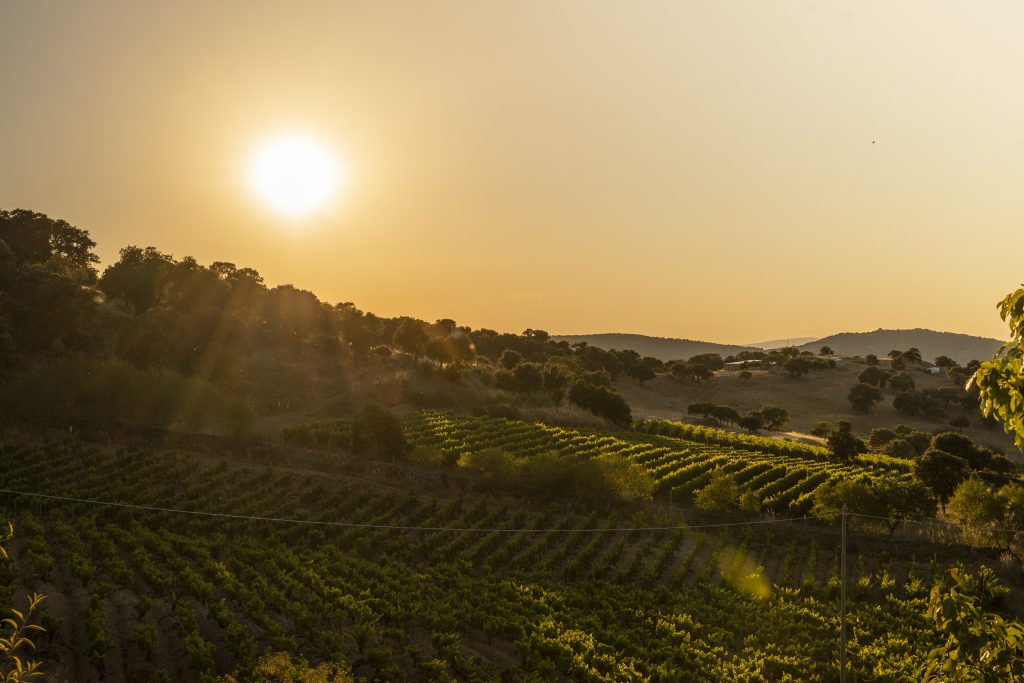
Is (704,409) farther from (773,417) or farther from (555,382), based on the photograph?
(555,382)

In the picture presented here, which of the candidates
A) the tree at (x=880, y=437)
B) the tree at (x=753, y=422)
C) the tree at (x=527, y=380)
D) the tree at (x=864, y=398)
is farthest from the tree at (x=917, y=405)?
the tree at (x=527, y=380)

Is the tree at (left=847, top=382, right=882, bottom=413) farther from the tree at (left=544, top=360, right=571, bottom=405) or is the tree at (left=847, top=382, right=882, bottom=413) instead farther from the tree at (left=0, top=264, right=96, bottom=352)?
the tree at (left=0, top=264, right=96, bottom=352)

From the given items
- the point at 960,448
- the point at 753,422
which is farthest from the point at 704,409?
the point at 960,448

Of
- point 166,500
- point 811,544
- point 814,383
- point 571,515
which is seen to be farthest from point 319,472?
point 814,383

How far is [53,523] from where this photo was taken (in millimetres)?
35906

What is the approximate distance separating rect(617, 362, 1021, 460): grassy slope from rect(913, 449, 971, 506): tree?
63929 mm

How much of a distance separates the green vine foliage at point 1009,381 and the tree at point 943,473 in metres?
61.6

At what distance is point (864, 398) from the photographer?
13750 centimetres

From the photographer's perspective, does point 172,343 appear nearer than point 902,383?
Yes

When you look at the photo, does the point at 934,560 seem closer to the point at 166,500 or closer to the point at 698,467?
the point at 698,467

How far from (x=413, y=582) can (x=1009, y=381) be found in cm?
3179

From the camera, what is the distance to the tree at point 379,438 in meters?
59.5

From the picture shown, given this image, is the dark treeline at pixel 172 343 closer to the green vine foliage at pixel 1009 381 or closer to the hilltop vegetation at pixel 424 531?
the hilltop vegetation at pixel 424 531

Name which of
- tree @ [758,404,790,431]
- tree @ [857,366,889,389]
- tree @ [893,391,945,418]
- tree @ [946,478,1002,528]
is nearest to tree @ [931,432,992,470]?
tree @ [946,478,1002,528]
